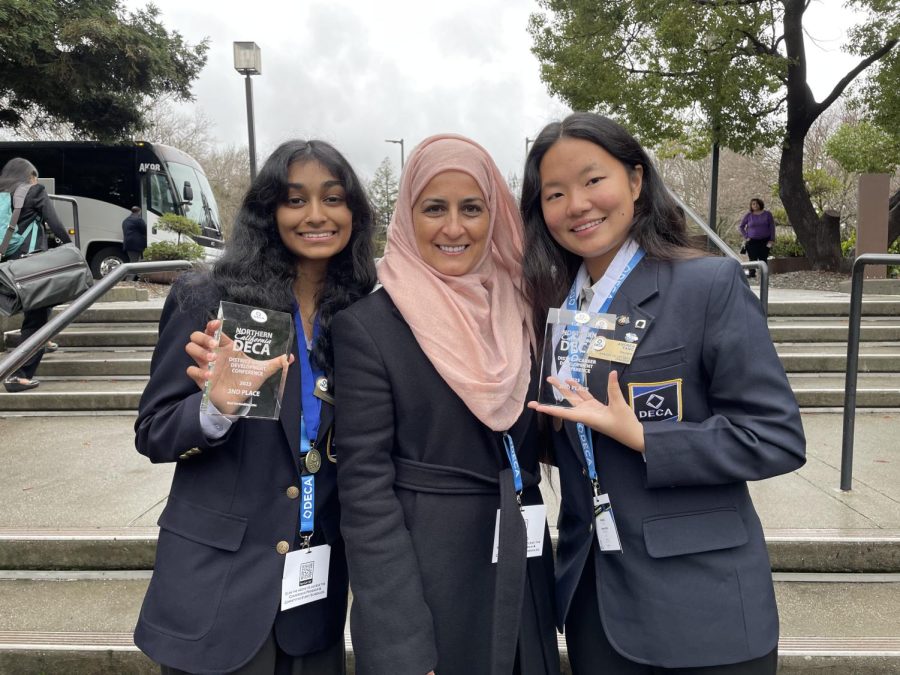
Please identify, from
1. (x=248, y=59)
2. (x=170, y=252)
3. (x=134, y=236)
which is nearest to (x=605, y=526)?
(x=248, y=59)

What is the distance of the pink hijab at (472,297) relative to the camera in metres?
1.57

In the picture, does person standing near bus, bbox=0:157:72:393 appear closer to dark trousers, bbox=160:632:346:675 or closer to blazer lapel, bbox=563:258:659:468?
dark trousers, bbox=160:632:346:675

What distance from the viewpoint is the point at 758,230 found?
13227mm

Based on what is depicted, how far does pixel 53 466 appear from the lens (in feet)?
13.4

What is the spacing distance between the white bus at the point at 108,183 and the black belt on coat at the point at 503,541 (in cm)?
1368

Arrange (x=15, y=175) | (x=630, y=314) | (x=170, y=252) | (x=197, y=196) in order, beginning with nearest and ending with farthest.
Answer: (x=630, y=314)
(x=15, y=175)
(x=170, y=252)
(x=197, y=196)

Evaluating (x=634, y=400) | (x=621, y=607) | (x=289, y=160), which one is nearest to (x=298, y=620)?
(x=621, y=607)

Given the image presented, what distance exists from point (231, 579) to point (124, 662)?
1.28m

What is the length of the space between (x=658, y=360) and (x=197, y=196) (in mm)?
15124

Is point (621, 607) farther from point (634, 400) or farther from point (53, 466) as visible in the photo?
point (53, 466)

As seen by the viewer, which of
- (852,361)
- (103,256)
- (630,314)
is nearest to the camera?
(630,314)

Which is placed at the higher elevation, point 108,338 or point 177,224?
point 177,224

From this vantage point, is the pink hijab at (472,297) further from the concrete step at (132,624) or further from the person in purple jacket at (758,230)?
the person in purple jacket at (758,230)

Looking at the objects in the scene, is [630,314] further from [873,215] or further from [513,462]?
[873,215]
